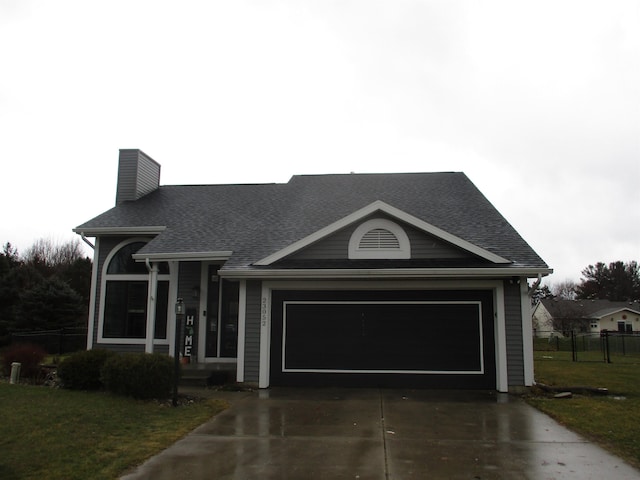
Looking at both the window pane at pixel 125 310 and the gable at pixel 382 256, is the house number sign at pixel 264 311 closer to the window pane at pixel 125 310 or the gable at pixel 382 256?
the gable at pixel 382 256

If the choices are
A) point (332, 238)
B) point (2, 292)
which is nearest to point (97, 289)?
point (332, 238)

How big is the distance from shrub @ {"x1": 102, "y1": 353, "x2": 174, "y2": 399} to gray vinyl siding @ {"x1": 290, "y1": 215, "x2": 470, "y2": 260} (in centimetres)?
367

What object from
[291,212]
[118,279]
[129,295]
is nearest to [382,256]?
[291,212]

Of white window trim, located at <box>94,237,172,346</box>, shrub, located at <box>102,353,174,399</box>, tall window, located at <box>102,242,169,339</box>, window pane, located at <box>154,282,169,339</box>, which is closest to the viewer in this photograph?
shrub, located at <box>102,353,174,399</box>

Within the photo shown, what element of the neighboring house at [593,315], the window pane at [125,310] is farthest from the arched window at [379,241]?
the neighboring house at [593,315]

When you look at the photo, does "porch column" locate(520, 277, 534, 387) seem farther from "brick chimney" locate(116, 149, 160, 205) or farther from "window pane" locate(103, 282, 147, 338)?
"brick chimney" locate(116, 149, 160, 205)

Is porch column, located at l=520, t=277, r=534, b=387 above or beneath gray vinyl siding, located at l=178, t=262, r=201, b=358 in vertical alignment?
beneath

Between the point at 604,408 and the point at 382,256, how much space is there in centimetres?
505

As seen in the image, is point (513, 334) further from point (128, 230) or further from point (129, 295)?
point (128, 230)

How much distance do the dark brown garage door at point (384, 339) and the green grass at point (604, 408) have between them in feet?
5.41

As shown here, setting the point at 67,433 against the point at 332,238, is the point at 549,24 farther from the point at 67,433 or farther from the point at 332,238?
the point at 67,433

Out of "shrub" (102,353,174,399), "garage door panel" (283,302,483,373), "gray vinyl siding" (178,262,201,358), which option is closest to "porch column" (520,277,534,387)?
"garage door panel" (283,302,483,373)

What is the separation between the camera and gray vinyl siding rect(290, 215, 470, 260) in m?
10.8

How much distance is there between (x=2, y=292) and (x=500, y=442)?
2448cm
